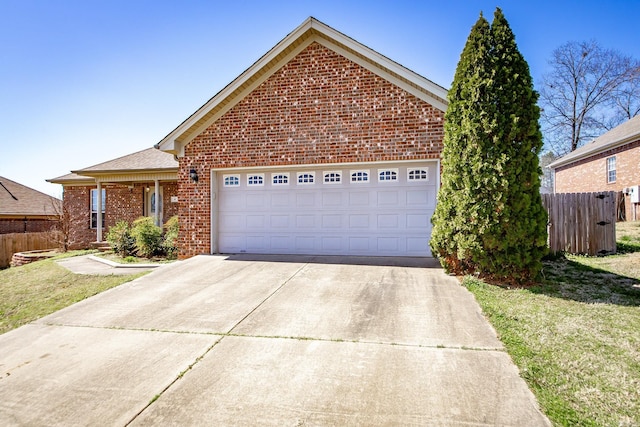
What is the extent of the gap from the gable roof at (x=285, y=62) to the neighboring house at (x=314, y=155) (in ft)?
0.08

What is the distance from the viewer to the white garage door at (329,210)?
8305 mm

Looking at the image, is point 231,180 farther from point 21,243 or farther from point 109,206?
point 21,243

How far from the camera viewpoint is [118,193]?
15156mm

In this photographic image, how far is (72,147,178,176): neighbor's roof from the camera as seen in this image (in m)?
13.4

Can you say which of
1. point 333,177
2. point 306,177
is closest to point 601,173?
point 333,177

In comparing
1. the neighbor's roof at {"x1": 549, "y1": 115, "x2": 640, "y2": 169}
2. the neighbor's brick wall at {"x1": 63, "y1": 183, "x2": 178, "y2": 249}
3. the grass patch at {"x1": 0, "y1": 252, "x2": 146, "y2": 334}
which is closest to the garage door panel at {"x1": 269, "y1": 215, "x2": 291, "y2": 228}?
the grass patch at {"x1": 0, "y1": 252, "x2": 146, "y2": 334}

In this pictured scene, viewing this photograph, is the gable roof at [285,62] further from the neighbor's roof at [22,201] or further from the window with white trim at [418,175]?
the neighbor's roof at [22,201]

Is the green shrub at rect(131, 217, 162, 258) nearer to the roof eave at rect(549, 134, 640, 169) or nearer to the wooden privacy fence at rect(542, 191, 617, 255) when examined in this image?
the wooden privacy fence at rect(542, 191, 617, 255)

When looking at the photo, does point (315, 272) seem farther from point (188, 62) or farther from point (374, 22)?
point (188, 62)

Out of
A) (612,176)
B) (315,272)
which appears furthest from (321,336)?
(612,176)

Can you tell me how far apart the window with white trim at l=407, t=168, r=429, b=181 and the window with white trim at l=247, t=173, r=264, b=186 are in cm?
392

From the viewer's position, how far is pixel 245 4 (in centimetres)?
820

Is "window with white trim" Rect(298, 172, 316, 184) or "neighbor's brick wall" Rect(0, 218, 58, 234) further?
"neighbor's brick wall" Rect(0, 218, 58, 234)

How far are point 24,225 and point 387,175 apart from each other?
22374mm
